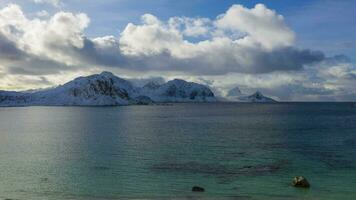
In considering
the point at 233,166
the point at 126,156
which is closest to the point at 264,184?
the point at 233,166

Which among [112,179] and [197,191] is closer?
[197,191]

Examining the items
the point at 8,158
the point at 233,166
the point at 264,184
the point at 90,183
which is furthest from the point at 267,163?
the point at 8,158

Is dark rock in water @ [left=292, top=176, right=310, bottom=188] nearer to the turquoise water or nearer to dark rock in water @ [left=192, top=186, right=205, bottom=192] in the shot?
the turquoise water

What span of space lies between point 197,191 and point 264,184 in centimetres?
758

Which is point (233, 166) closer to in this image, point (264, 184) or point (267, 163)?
point (267, 163)

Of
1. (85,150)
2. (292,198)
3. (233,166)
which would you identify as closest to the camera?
(292,198)

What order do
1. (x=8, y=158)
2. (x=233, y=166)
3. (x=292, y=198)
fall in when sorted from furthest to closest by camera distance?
1. (x=8, y=158)
2. (x=233, y=166)
3. (x=292, y=198)

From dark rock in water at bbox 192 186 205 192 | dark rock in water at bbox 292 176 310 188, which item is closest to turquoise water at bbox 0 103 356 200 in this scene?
dark rock in water at bbox 192 186 205 192

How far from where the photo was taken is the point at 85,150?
3000 inches

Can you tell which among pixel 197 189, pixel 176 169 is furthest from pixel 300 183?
pixel 176 169

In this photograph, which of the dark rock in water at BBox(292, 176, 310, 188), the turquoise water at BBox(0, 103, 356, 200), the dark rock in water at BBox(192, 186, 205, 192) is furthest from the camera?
the dark rock in water at BBox(292, 176, 310, 188)

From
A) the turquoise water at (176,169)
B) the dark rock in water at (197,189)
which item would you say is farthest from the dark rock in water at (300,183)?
the dark rock in water at (197,189)

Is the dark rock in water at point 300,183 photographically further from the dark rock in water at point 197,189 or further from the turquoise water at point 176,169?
the dark rock in water at point 197,189

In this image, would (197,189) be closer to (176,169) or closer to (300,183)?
(300,183)
